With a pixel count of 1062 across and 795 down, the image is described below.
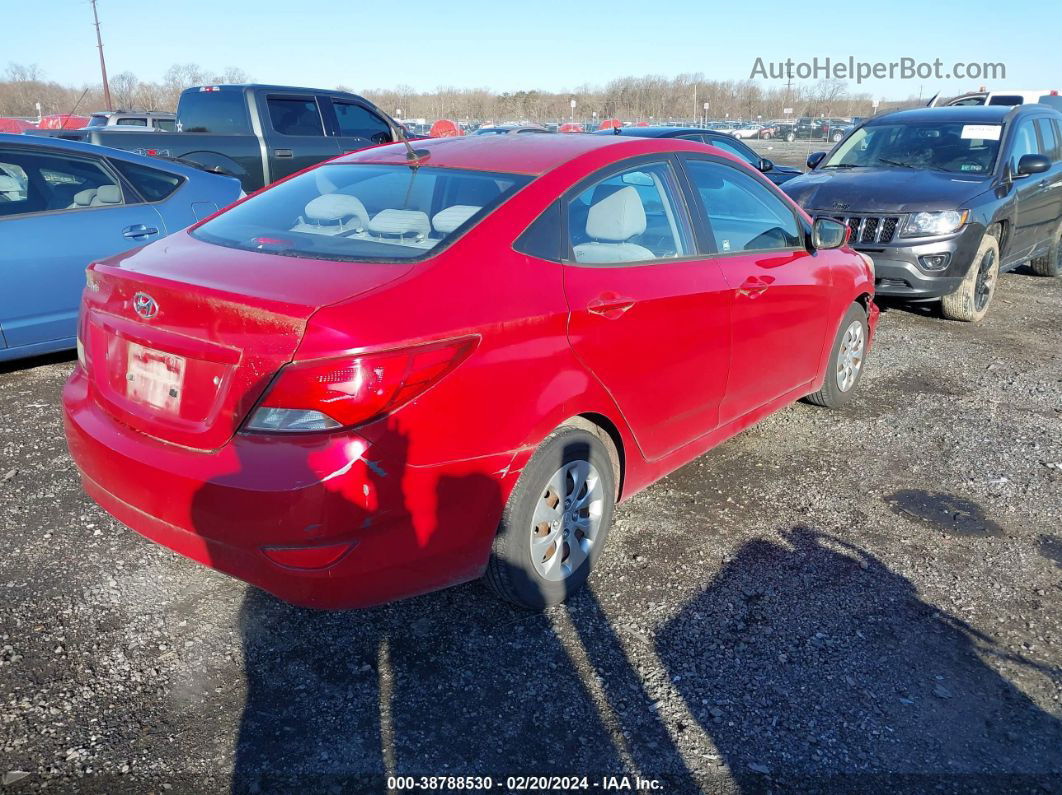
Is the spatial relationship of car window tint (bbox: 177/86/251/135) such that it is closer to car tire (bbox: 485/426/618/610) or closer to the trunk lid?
the trunk lid

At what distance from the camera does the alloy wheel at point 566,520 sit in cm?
296

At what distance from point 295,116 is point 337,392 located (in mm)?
9273

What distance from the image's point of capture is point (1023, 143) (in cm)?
818


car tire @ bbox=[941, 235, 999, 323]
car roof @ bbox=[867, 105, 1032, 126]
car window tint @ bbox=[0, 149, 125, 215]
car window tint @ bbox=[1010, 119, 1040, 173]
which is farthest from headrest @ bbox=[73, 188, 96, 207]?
car window tint @ bbox=[1010, 119, 1040, 173]

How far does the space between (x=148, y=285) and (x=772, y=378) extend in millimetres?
2897

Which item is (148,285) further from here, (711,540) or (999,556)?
(999,556)

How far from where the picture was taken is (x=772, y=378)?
427 cm

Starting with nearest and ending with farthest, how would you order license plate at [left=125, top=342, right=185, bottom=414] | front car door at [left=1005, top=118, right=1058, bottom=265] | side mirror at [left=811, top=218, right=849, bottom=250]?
license plate at [left=125, top=342, right=185, bottom=414]
side mirror at [left=811, top=218, right=849, bottom=250]
front car door at [left=1005, top=118, right=1058, bottom=265]

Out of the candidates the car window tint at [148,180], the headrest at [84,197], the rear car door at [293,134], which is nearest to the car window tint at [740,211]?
the car window tint at [148,180]

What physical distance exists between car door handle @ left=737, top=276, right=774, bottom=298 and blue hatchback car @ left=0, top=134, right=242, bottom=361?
397cm

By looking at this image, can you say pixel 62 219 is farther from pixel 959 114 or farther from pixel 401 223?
pixel 959 114

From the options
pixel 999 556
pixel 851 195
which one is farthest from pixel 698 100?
pixel 999 556

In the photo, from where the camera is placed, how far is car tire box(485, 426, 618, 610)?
2828 mm

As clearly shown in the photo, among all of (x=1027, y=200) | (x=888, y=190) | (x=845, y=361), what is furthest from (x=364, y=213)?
(x=1027, y=200)
